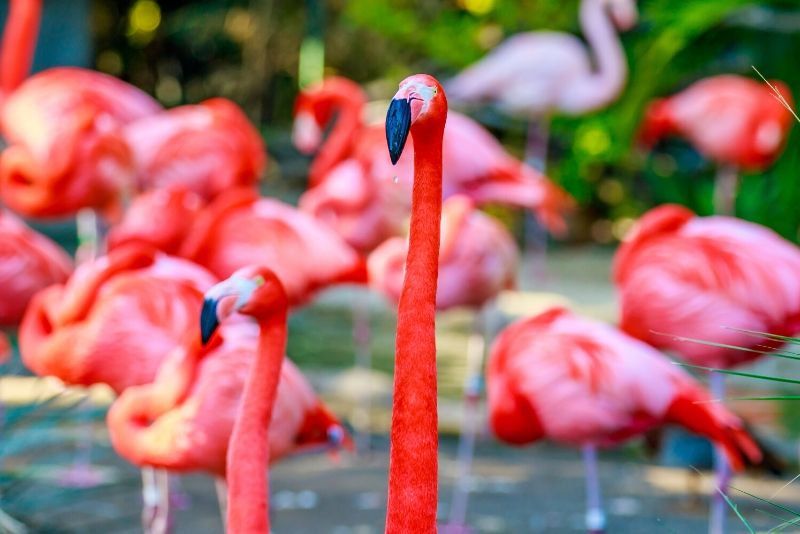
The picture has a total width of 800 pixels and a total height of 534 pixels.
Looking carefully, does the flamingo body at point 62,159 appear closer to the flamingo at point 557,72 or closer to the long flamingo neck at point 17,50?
the long flamingo neck at point 17,50

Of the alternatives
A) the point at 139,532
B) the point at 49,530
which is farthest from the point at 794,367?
the point at 49,530

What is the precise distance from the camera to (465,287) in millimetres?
4805

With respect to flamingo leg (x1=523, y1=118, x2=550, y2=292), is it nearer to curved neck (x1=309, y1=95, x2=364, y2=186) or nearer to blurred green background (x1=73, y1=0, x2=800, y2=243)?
blurred green background (x1=73, y1=0, x2=800, y2=243)

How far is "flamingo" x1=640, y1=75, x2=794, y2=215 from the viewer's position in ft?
24.5

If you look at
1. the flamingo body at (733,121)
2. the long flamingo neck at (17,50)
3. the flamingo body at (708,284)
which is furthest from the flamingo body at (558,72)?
the flamingo body at (708,284)

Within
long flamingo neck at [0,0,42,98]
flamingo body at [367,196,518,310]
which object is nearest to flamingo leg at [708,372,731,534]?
flamingo body at [367,196,518,310]

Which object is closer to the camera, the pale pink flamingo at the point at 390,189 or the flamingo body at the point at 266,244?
the flamingo body at the point at 266,244

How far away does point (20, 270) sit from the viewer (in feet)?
14.9

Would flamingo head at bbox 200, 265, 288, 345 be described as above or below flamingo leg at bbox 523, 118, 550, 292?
above

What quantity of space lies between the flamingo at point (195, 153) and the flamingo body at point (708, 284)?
2307mm

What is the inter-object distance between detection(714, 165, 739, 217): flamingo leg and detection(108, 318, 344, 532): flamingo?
437cm

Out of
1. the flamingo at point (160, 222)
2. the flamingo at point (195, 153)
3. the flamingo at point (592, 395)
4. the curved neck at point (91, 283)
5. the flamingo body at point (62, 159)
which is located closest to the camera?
the flamingo at point (592, 395)

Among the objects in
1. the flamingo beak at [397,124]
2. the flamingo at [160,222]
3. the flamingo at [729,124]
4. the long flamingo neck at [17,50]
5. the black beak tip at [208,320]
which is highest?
the flamingo beak at [397,124]

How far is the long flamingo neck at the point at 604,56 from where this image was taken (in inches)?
299
